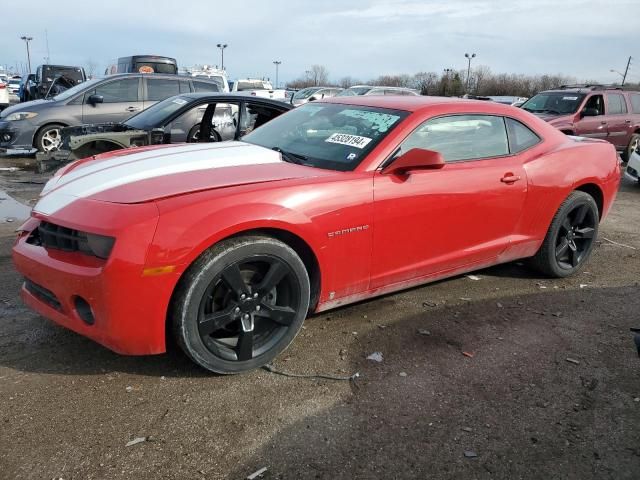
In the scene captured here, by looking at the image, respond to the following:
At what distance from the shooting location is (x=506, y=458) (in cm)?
239

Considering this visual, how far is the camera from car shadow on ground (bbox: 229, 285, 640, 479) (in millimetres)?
2332

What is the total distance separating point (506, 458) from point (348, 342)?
3.99 ft

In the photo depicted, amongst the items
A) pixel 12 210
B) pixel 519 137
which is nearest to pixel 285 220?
pixel 519 137

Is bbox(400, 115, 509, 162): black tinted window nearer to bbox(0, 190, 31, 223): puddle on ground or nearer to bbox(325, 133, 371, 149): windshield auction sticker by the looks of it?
bbox(325, 133, 371, 149): windshield auction sticker


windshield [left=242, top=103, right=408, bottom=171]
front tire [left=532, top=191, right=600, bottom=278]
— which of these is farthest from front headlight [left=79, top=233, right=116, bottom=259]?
front tire [left=532, top=191, right=600, bottom=278]

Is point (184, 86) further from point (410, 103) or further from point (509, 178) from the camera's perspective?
point (509, 178)

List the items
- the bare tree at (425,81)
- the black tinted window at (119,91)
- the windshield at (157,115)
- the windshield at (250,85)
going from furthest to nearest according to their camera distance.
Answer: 1. the bare tree at (425,81)
2. the windshield at (250,85)
3. the black tinted window at (119,91)
4. the windshield at (157,115)

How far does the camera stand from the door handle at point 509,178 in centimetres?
391

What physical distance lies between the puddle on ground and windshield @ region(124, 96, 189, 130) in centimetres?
176

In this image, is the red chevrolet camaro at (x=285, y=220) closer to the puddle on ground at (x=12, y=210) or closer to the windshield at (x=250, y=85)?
the puddle on ground at (x=12, y=210)

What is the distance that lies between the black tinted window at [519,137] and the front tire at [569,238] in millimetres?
614

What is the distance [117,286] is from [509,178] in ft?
9.16

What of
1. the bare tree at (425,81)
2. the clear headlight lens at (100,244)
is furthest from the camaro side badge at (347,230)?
the bare tree at (425,81)

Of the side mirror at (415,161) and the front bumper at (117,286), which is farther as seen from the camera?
the side mirror at (415,161)
